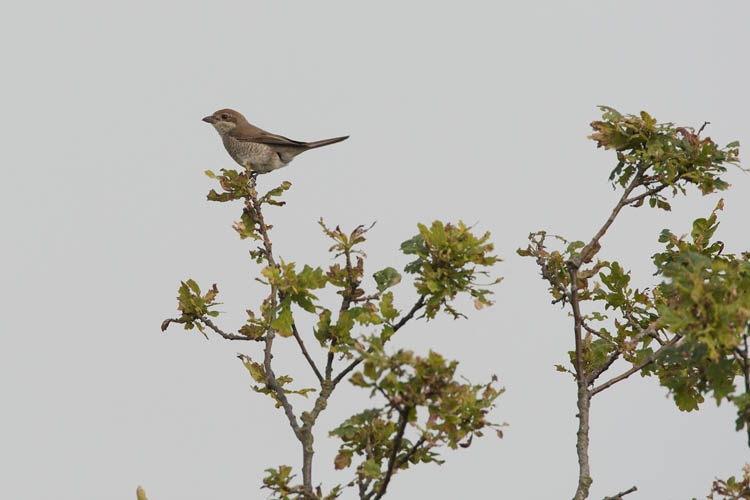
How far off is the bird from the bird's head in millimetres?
13

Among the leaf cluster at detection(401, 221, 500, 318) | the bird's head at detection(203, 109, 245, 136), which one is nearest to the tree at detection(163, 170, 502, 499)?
the leaf cluster at detection(401, 221, 500, 318)

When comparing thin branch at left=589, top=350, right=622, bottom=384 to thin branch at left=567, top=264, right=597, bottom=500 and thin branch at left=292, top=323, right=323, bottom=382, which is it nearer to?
thin branch at left=567, top=264, right=597, bottom=500

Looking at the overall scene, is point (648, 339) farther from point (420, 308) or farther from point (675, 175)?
point (420, 308)

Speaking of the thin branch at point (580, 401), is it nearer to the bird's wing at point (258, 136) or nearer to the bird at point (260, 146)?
the bird at point (260, 146)

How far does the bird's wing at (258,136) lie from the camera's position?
456 inches

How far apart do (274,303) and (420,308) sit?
3.99ft

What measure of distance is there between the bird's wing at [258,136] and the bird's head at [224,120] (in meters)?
0.23

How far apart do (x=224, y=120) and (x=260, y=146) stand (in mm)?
1419

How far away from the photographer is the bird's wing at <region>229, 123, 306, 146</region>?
11594 mm

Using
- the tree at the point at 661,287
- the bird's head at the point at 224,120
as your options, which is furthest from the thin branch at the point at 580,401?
the bird's head at the point at 224,120

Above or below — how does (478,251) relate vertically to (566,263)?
below

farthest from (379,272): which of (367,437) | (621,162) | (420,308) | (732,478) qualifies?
(732,478)

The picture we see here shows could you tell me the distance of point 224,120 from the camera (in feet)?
42.5

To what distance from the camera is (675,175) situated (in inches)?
295
